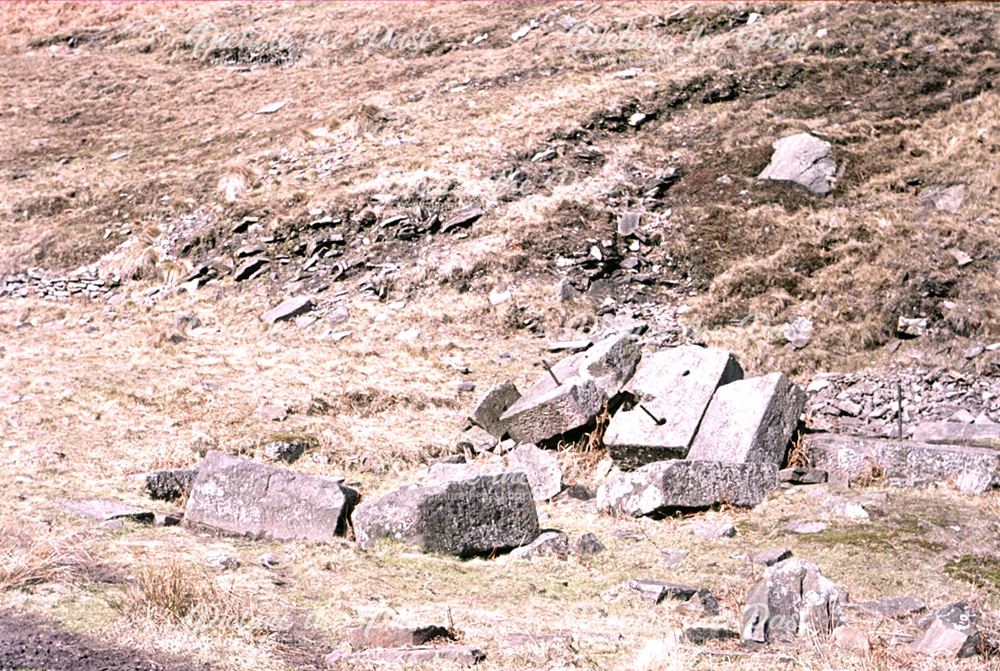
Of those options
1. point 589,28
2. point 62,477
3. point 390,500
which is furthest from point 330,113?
point 390,500

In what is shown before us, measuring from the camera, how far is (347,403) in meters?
14.1

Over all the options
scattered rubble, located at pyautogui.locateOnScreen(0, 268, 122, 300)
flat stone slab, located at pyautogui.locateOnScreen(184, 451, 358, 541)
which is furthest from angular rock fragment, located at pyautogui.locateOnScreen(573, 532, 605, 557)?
scattered rubble, located at pyautogui.locateOnScreen(0, 268, 122, 300)

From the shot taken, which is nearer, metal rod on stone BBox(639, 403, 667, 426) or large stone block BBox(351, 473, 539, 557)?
large stone block BBox(351, 473, 539, 557)

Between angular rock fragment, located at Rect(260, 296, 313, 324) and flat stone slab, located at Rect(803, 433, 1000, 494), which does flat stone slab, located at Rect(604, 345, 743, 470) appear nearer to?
flat stone slab, located at Rect(803, 433, 1000, 494)

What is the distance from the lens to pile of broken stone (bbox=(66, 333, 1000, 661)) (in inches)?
293

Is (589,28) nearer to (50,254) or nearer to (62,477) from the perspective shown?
(50,254)

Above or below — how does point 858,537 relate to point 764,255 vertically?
above

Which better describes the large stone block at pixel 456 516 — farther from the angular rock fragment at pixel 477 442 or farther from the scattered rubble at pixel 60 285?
the scattered rubble at pixel 60 285

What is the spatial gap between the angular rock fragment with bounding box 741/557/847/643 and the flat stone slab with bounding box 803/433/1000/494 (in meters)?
3.22

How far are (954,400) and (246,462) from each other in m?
8.09

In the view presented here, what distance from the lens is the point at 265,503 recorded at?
930 centimetres

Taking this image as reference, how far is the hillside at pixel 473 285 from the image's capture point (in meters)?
7.68

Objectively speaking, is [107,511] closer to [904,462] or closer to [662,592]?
[662,592]

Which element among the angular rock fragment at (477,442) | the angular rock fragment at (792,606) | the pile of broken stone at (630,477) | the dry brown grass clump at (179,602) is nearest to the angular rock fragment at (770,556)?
the pile of broken stone at (630,477)
